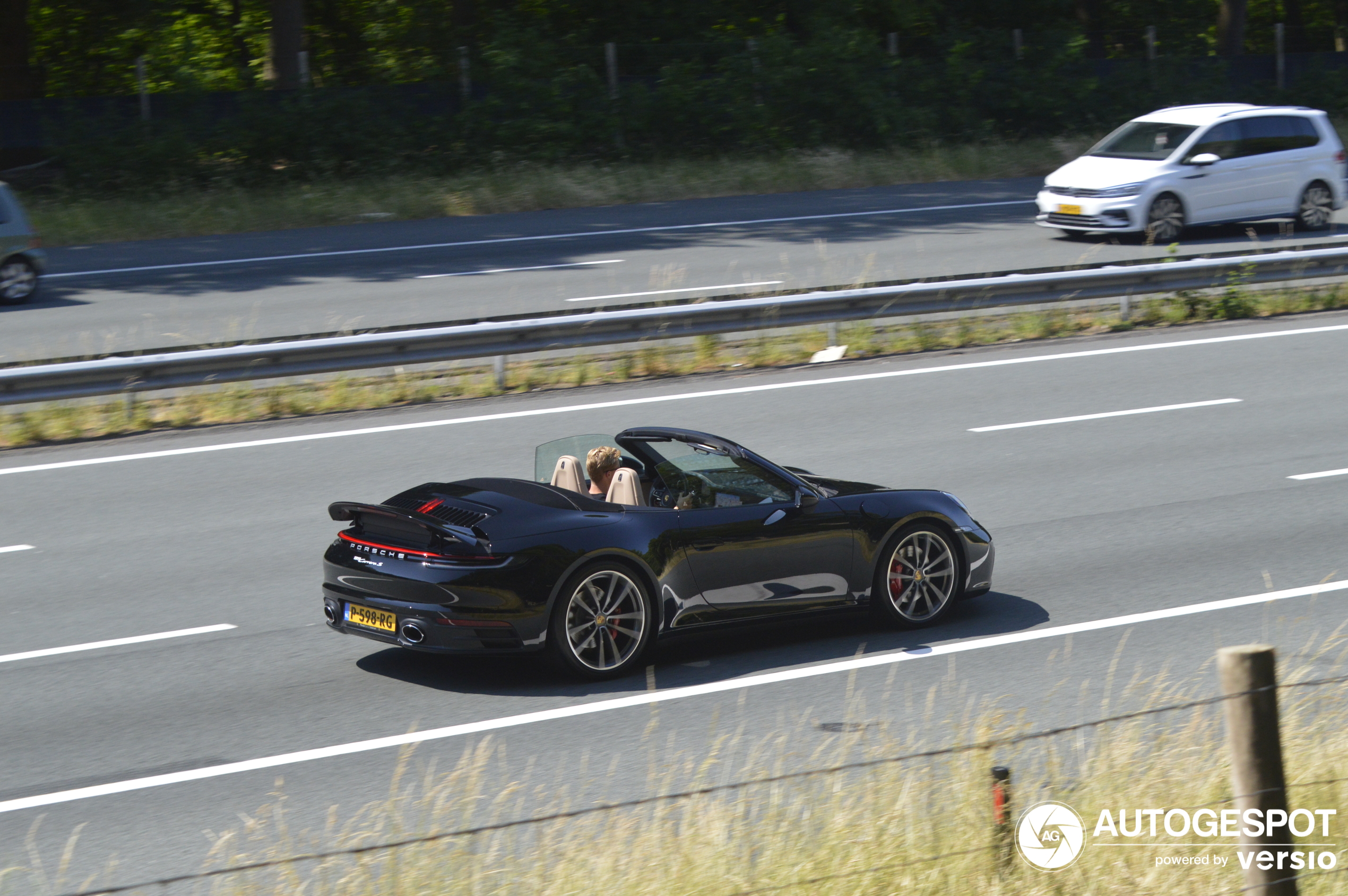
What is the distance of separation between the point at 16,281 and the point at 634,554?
47.7ft

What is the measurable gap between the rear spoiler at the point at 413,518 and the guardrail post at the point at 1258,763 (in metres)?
A: 4.21

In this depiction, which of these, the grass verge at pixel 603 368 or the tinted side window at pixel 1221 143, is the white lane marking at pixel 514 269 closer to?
the grass verge at pixel 603 368

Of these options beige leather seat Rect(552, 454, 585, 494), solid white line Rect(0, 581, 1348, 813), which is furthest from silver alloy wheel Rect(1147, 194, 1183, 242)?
beige leather seat Rect(552, 454, 585, 494)

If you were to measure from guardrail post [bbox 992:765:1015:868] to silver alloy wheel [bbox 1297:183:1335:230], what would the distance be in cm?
2168

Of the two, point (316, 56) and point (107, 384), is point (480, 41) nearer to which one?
point (316, 56)

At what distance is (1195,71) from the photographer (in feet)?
131

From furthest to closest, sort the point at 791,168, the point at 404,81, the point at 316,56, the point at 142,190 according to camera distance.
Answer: the point at 316,56
the point at 404,81
the point at 791,168
the point at 142,190

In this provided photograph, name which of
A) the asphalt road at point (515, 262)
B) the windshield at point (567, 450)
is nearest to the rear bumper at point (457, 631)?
the windshield at point (567, 450)

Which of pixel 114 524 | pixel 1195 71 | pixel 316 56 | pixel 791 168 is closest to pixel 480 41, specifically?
pixel 316 56

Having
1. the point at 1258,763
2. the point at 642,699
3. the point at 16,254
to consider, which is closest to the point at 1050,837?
the point at 1258,763

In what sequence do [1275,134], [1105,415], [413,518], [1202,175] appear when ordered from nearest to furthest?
1. [413,518]
2. [1105,415]
3. [1202,175]
4. [1275,134]

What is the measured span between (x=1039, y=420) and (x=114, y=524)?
781 cm

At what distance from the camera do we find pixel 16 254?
64.5 feet

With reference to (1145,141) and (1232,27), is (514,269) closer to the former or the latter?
(1145,141)
